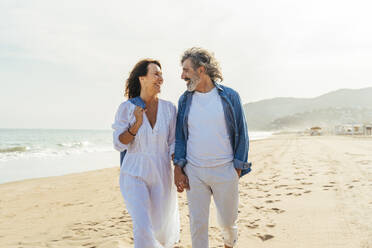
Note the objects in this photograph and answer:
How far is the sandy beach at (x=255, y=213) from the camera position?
3.68 metres

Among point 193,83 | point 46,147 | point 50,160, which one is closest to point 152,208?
point 193,83

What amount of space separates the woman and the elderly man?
197mm

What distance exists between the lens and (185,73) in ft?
9.43

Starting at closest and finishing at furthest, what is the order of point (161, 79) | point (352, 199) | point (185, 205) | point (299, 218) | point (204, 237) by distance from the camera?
point (204, 237) < point (161, 79) < point (299, 218) < point (352, 199) < point (185, 205)

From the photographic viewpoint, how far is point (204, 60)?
2902 millimetres

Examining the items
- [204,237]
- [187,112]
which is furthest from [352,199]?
[187,112]

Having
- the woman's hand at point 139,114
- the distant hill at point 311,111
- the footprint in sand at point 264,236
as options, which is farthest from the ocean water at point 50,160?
the distant hill at point 311,111

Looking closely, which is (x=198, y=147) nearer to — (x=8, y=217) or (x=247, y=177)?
(x=8, y=217)

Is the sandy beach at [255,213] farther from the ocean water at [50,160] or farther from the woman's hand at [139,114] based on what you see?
the ocean water at [50,160]

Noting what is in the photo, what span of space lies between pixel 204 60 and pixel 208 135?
0.72m

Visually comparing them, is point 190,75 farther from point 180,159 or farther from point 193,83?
point 180,159

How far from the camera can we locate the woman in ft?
8.89

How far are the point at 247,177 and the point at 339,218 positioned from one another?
3.85 meters

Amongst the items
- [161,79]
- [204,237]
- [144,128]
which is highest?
[161,79]
